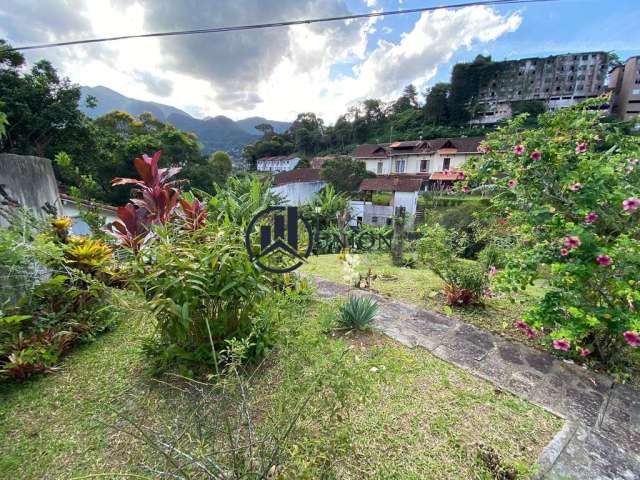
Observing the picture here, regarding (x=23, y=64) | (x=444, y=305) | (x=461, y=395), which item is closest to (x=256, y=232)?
(x=461, y=395)

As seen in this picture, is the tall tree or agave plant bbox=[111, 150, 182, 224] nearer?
agave plant bbox=[111, 150, 182, 224]

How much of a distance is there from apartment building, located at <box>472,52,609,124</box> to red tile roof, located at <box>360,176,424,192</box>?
83.1 feet

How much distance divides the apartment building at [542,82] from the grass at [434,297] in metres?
39.2

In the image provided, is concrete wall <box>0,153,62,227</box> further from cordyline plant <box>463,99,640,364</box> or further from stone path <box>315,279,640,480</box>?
cordyline plant <box>463,99,640,364</box>

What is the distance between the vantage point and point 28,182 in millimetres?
2666

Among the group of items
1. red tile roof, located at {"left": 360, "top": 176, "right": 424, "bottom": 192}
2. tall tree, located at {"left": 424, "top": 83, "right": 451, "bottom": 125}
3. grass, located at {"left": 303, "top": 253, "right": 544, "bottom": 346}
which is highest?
tall tree, located at {"left": 424, "top": 83, "right": 451, "bottom": 125}

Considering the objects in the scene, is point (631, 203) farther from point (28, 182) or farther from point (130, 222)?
point (28, 182)

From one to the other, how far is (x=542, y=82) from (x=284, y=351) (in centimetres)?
4927

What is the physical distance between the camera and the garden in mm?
1164

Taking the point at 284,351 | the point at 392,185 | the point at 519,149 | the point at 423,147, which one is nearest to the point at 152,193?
the point at 284,351

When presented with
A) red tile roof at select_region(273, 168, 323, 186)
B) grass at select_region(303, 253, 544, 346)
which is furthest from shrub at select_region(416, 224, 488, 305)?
red tile roof at select_region(273, 168, 323, 186)

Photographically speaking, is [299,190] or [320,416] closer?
[320,416]

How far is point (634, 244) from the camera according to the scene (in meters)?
1.62

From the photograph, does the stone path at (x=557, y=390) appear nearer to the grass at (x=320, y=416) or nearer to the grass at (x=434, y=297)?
the grass at (x=320, y=416)
